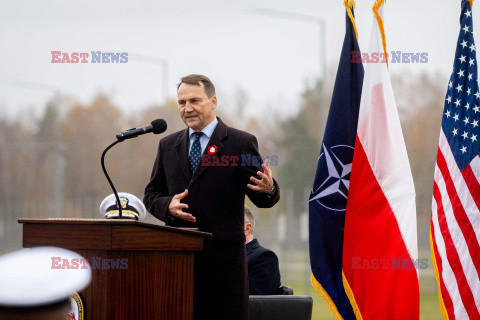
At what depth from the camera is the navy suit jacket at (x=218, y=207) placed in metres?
3.88

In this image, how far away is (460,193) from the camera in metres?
5.46

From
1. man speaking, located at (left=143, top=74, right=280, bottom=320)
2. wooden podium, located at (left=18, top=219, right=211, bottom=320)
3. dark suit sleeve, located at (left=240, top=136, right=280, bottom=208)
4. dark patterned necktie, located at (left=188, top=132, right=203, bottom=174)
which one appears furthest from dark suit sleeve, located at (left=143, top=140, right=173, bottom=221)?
wooden podium, located at (left=18, top=219, right=211, bottom=320)

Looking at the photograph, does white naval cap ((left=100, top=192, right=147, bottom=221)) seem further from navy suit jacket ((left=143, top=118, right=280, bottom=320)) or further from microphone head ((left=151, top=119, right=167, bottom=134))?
microphone head ((left=151, top=119, right=167, bottom=134))

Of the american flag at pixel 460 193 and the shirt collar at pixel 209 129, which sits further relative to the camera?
the american flag at pixel 460 193

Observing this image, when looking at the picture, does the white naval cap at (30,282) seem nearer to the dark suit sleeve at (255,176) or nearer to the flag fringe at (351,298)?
the dark suit sleeve at (255,176)

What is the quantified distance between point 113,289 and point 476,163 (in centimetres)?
335

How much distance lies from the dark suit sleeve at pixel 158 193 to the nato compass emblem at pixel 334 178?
1.62m

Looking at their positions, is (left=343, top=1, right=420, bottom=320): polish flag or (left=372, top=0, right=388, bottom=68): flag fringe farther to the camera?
(left=372, top=0, right=388, bottom=68): flag fringe

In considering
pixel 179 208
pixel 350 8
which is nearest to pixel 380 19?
pixel 350 8

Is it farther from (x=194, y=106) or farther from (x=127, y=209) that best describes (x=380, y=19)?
(x=127, y=209)

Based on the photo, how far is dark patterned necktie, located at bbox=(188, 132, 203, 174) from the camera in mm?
4168

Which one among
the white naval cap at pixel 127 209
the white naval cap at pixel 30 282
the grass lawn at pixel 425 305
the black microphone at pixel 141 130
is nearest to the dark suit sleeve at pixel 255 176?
the black microphone at pixel 141 130

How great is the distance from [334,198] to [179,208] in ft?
6.85

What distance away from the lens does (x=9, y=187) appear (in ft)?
150
